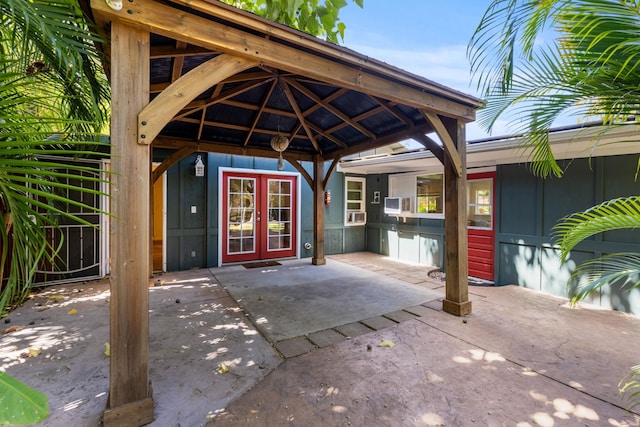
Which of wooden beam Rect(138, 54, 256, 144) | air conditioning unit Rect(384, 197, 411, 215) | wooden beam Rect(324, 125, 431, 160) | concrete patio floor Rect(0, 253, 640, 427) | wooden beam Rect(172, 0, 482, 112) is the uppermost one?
wooden beam Rect(172, 0, 482, 112)

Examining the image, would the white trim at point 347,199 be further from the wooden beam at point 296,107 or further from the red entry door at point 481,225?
the red entry door at point 481,225

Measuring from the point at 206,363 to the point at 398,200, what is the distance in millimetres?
5628

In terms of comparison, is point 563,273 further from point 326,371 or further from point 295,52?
point 295,52

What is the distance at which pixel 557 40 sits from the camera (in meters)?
1.66

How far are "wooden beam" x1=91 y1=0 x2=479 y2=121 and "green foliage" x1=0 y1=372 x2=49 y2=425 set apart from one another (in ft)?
6.33

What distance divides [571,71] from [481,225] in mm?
4614

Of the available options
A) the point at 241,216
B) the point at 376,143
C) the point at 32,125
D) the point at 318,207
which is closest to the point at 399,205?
the point at 318,207

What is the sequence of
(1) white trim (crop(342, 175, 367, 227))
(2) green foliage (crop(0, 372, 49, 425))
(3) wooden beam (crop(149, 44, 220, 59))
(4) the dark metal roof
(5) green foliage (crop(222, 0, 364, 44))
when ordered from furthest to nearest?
(1) white trim (crop(342, 175, 367, 227))
(5) green foliage (crop(222, 0, 364, 44))
(3) wooden beam (crop(149, 44, 220, 59))
(4) the dark metal roof
(2) green foliage (crop(0, 372, 49, 425))

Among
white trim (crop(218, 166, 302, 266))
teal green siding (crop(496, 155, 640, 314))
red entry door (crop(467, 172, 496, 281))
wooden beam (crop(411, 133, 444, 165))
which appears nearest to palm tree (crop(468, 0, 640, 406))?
wooden beam (crop(411, 133, 444, 165))

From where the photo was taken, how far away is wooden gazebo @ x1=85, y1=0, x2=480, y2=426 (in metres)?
1.73

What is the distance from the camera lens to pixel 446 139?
10.8 ft

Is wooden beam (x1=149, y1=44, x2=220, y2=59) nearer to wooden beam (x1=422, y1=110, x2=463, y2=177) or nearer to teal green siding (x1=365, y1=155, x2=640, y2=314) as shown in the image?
wooden beam (x1=422, y1=110, x2=463, y2=177)

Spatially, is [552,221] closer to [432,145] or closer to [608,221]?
[432,145]

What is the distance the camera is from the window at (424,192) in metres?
6.45
